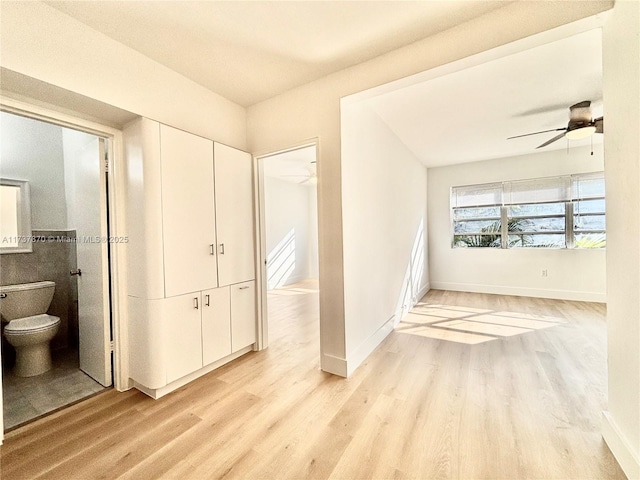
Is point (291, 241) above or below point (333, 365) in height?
above

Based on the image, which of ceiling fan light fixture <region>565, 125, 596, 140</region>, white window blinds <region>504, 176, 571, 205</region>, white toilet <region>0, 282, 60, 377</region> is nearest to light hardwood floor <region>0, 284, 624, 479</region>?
white toilet <region>0, 282, 60, 377</region>

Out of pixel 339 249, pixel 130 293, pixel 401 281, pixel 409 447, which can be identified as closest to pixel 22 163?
pixel 130 293

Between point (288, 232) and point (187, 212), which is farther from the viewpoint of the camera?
point (288, 232)

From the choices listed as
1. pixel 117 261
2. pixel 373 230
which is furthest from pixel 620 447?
pixel 117 261

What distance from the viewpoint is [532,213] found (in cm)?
514

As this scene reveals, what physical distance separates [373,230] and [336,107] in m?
1.34

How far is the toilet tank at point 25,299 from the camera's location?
240cm

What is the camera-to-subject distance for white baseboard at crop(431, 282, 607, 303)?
4.60m

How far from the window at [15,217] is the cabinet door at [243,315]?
218 centimetres

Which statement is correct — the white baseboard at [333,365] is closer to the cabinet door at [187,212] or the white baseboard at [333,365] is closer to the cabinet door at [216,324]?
the cabinet door at [216,324]

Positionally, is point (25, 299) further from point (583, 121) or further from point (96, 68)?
point (583, 121)

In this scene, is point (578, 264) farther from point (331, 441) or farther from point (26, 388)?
point (26, 388)

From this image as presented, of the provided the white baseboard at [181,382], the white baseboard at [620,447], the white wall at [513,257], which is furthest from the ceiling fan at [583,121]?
the white baseboard at [181,382]

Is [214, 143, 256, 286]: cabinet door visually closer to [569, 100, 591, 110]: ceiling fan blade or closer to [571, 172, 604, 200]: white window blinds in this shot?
[569, 100, 591, 110]: ceiling fan blade
